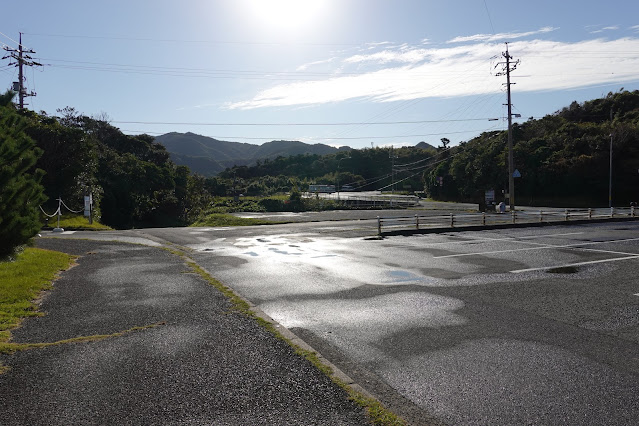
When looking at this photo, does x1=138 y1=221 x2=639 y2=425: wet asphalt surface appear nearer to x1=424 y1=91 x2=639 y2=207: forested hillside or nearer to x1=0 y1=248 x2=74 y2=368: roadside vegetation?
x1=0 y1=248 x2=74 y2=368: roadside vegetation

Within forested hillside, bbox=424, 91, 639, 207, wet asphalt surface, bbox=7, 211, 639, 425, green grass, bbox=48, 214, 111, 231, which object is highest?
forested hillside, bbox=424, 91, 639, 207

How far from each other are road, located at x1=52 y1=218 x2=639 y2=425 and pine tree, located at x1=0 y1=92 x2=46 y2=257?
4.19m

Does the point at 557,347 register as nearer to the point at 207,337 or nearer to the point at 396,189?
the point at 207,337

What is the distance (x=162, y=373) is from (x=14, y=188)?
5.21 m

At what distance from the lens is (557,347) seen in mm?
6047

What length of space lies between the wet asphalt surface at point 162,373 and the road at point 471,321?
28.8 inches

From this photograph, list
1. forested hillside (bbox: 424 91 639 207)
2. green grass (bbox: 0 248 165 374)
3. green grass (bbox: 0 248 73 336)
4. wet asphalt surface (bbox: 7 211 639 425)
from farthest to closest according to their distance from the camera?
1. forested hillside (bbox: 424 91 639 207)
2. green grass (bbox: 0 248 73 336)
3. green grass (bbox: 0 248 165 374)
4. wet asphalt surface (bbox: 7 211 639 425)

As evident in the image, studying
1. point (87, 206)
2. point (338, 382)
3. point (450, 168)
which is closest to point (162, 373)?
point (338, 382)

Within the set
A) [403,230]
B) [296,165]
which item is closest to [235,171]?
[296,165]

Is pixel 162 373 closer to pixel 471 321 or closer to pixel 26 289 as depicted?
pixel 471 321

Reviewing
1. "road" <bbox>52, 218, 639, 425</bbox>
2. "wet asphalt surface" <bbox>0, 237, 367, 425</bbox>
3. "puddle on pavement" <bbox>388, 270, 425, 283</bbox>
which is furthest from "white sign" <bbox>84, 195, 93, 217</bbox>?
"puddle on pavement" <bbox>388, 270, 425, 283</bbox>

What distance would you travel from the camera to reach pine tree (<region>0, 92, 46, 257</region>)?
8.10 m

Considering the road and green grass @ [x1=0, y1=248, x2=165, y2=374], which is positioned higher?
green grass @ [x1=0, y1=248, x2=165, y2=374]

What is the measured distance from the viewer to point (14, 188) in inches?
324
